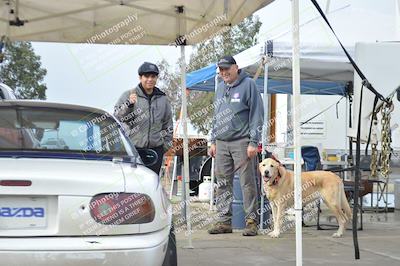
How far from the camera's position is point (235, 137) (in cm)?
717

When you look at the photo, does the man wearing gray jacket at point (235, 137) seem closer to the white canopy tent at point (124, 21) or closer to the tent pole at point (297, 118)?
the white canopy tent at point (124, 21)

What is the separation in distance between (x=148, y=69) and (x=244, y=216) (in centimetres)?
262

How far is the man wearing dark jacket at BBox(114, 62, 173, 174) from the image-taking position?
633 cm

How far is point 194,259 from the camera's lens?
583cm

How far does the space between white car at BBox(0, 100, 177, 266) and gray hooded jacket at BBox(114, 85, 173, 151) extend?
2.46 meters

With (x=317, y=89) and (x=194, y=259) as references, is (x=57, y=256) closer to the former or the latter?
(x=194, y=259)

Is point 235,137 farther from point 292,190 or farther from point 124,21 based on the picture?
point 124,21

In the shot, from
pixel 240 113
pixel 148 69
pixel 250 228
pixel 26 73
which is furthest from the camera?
pixel 26 73

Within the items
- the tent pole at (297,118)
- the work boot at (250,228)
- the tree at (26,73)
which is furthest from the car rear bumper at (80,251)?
the tree at (26,73)

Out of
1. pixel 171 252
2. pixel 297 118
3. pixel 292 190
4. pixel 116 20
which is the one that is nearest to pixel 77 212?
pixel 171 252

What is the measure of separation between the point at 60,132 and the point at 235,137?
3227 millimetres

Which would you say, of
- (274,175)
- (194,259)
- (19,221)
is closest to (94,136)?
(19,221)

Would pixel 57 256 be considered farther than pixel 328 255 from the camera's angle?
No

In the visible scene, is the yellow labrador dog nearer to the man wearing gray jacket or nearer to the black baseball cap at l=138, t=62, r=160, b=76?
the man wearing gray jacket
